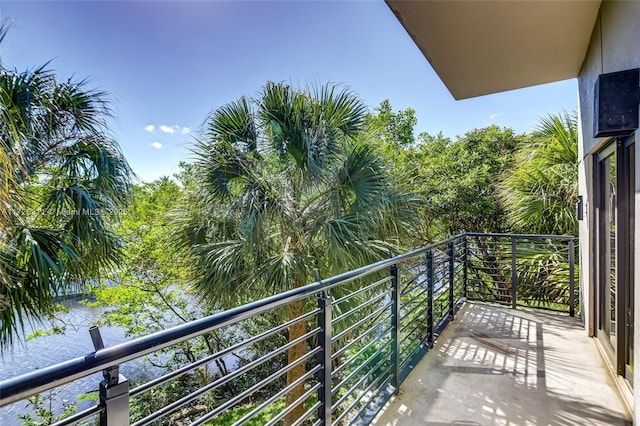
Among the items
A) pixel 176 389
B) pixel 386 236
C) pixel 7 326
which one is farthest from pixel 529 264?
pixel 176 389

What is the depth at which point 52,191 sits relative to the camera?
3809mm

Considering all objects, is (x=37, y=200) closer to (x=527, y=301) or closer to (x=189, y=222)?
(x=189, y=222)

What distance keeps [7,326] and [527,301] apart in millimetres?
6747

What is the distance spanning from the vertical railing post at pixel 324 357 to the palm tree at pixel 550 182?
4.80 metres

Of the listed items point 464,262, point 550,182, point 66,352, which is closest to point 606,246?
point 464,262

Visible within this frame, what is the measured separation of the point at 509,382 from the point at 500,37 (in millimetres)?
2653

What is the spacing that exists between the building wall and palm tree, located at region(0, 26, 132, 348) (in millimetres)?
4470

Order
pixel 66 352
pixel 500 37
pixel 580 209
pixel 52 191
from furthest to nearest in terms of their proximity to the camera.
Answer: pixel 66 352 → pixel 52 191 → pixel 580 209 → pixel 500 37

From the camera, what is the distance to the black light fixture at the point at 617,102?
1699 millimetres

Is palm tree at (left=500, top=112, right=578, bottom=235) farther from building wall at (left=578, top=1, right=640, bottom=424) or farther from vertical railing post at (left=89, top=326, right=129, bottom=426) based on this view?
vertical railing post at (left=89, top=326, right=129, bottom=426)

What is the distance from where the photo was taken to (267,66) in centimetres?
784

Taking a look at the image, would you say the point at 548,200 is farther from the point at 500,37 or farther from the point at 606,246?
the point at 500,37

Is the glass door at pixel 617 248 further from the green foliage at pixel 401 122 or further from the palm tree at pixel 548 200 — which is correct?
the green foliage at pixel 401 122

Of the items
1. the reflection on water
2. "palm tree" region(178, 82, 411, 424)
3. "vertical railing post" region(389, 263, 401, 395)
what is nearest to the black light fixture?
"vertical railing post" region(389, 263, 401, 395)
